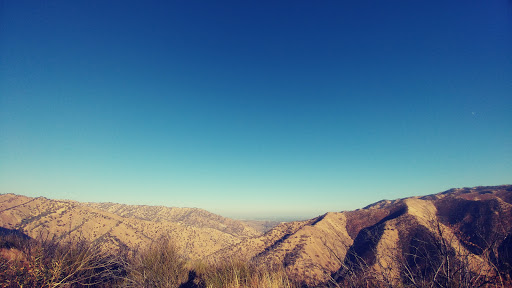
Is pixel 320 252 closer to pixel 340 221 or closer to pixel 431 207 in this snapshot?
pixel 340 221

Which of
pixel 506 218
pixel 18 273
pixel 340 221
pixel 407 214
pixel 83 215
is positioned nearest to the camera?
pixel 18 273

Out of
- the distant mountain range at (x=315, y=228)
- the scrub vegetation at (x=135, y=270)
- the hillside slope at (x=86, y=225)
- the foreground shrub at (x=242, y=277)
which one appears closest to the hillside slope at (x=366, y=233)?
the distant mountain range at (x=315, y=228)

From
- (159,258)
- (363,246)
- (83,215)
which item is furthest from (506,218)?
(83,215)

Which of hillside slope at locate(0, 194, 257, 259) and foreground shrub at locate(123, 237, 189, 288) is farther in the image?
hillside slope at locate(0, 194, 257, 259)

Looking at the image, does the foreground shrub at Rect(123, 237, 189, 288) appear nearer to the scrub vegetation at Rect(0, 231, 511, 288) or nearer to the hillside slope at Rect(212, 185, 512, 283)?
the scrub vegetation at Rect(0, 231, 511, 288)

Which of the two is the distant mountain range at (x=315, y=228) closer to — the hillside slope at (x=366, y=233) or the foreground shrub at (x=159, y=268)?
the hillside slope at (x=366, y=233)

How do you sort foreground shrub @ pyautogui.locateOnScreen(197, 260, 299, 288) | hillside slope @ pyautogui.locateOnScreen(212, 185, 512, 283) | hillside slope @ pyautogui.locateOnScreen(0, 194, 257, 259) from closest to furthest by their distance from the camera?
foreground shrub @ pyautogui.locateOnScreen(197, 260, 299, 288)
hillside slope @ pyautogui.locateOnScreen(212, 185, 512, 283)
hillside slope @ pyautogui.locateOnScreen(0, 194, 257, 259)

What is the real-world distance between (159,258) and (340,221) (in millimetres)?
62014

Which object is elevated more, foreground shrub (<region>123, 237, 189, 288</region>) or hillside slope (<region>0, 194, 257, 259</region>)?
foreground shrub (<region>123, 237, 189, 288</region>)

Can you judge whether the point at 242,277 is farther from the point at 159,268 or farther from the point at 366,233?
the point at 366,233

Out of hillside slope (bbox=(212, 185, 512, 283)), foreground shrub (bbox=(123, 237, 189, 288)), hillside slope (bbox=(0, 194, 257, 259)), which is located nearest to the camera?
foreground shrub (bbox=(123, 237, 189, 288))

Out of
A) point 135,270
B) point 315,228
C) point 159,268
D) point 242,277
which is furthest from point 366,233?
point 135,270

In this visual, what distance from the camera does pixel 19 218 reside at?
186ft

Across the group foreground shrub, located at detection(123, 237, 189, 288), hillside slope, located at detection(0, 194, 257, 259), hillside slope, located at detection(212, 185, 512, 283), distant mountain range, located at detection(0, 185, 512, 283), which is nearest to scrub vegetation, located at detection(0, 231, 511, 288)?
foreground shrub, located at detection(123, 237, 189, 288)
